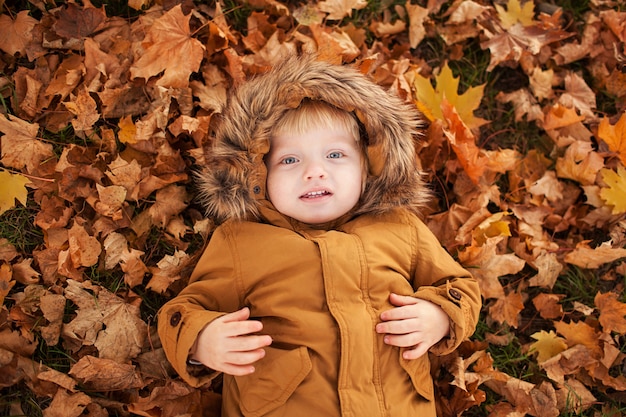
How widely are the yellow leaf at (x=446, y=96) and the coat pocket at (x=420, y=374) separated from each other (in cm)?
138

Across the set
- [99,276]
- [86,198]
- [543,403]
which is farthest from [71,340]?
[543,403]

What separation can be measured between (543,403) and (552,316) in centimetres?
50

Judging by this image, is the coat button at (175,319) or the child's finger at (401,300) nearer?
the coat button at (175,319)

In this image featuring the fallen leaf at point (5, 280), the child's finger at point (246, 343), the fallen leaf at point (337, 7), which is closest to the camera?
the child's finger at point (246, 343)

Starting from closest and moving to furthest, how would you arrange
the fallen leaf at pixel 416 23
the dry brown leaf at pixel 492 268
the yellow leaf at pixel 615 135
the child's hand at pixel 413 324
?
the child's hand at pixel 413 324
the dry brown leaf at pixel 492 268
the yellow leaf at pixel 615 135
the fallen leaf at pixel 416 23

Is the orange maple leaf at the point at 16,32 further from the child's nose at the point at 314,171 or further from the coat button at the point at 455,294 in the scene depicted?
the coat button at the point at 455,294

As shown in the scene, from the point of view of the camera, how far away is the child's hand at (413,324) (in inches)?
103

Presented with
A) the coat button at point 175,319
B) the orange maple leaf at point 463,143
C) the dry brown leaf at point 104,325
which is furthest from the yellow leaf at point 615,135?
the dry brown leaf at point 104,325

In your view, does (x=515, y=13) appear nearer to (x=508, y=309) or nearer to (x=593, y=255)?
(x=593, y=255)

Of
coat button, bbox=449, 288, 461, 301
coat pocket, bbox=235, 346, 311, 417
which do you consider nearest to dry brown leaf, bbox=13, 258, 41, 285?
coat pocket, bbox=235, 346, 311, 417

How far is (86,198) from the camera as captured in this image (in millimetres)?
3086

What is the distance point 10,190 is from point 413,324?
2.01m

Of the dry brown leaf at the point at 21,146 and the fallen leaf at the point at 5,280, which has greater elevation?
the dry brown leaf at the point at 21,146

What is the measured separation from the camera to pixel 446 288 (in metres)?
2.74
